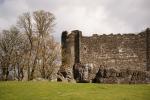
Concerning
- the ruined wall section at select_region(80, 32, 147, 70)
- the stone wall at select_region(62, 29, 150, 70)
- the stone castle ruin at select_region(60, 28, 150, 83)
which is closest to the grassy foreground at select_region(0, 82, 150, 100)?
the stone castle ruin at select_region(60, 28, 150, 83)

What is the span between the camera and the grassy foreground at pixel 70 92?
35.8 meters

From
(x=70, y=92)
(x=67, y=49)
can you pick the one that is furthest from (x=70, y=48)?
Result: (x=70, y=92)

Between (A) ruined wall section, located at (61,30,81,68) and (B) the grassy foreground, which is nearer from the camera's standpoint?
(B) the grassy foreground

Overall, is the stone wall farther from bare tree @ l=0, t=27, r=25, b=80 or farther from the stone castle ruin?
bare tree @ l=0, t=27, r=25, b=80

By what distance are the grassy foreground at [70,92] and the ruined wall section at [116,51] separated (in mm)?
21041

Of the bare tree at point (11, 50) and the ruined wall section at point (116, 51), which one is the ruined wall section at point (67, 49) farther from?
the bare tree at point (11, 50)

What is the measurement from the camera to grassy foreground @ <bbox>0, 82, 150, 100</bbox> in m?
35.8

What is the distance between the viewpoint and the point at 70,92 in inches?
1495

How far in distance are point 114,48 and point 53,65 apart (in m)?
8.42

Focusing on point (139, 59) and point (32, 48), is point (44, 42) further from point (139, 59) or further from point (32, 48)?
point (139, 59)

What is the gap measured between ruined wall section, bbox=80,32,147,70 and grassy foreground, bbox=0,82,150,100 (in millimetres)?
21041

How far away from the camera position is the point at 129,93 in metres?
37.2

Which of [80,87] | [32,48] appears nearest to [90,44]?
[32,48]

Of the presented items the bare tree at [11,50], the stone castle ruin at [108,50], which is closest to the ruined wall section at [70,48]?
the stone castle ruin at [108,50]
